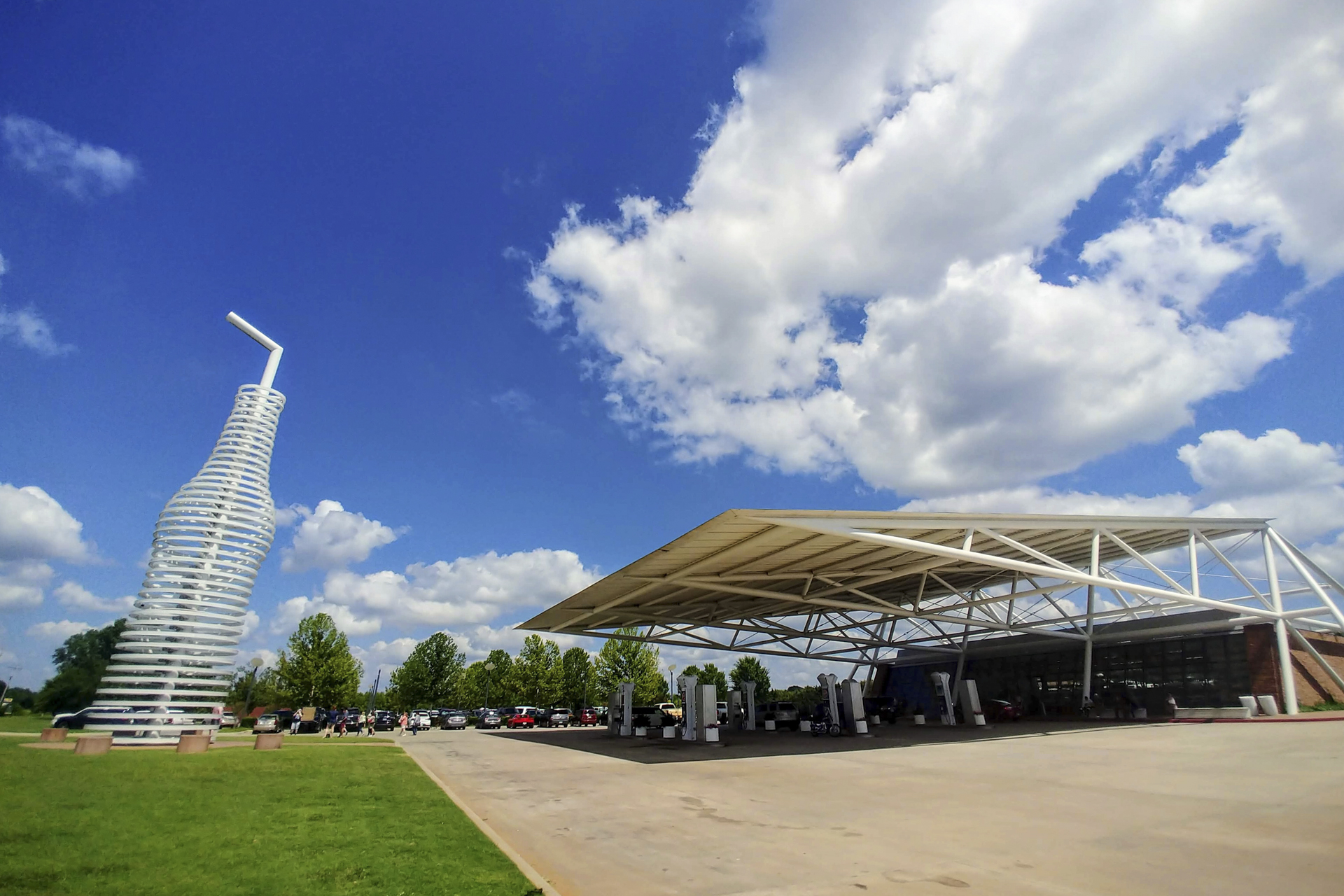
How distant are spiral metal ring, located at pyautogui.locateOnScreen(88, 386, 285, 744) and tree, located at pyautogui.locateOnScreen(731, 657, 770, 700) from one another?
64.5 metres

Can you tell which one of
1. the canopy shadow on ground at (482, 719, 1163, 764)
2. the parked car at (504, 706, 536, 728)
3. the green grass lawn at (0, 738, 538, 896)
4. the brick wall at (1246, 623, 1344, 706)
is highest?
the brick wall at (1246, 623, 1344, 706)

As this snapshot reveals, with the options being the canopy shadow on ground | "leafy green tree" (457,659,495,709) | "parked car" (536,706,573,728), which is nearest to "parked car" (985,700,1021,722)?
the canopy shadow on ground

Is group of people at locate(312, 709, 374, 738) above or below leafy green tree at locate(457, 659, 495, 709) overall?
below

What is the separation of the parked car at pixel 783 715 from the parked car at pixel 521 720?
21.9 meters

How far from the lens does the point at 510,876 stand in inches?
281

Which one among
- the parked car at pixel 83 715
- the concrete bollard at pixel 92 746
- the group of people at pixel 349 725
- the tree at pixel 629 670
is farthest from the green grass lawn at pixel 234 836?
the tree at pixel 629 670

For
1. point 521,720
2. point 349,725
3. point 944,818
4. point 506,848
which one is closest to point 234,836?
point 506,848

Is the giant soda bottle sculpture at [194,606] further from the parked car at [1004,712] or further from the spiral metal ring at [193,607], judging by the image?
the parked car at [1004,712]

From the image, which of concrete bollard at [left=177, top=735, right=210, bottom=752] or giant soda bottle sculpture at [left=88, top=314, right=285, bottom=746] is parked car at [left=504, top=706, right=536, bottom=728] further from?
concrete bollard at [left=177, top=735, right=210, bottom=752]

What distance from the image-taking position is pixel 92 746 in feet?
68.0

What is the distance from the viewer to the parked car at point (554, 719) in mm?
53088

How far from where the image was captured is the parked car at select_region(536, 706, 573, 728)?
53088mm

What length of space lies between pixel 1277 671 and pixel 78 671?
376 ft

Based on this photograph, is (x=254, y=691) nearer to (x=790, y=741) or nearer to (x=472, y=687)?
(x=472, y=687)
